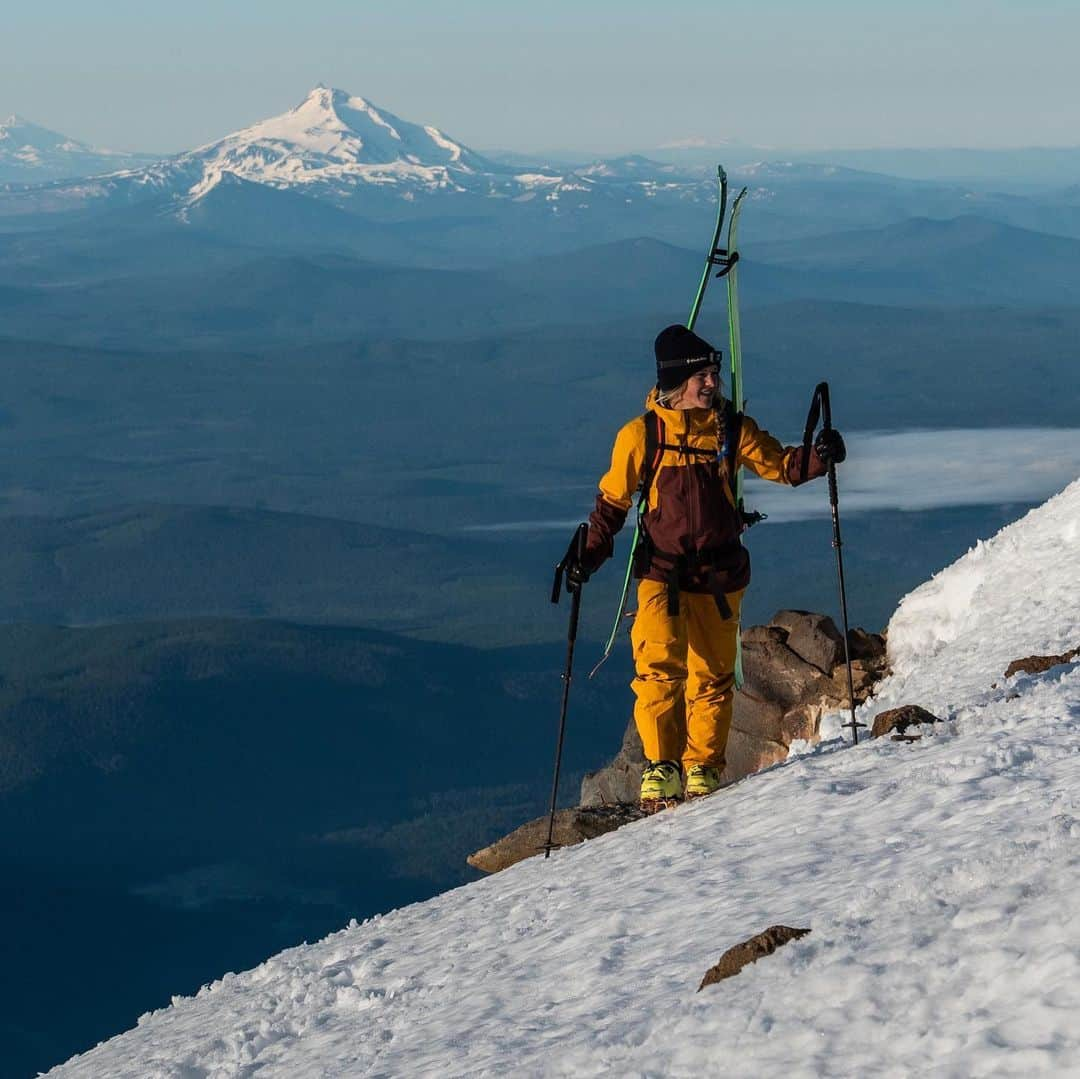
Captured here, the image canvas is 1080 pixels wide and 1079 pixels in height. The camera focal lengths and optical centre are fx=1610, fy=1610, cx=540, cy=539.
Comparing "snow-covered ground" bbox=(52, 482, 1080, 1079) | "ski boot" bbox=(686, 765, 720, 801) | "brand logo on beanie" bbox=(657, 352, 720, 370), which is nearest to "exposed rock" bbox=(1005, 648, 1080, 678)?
"snow-covered ground" bbox=(52, 482, 1080, 1079)

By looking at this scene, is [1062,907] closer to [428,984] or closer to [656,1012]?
[656,1012]

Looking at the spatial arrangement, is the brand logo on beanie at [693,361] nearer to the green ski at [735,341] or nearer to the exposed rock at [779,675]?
the green ski at [735,341]

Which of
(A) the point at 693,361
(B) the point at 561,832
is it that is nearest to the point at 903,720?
(A) the point at 693,361

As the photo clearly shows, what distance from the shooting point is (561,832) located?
1132 centimetres

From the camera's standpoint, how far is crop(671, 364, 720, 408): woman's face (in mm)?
9312

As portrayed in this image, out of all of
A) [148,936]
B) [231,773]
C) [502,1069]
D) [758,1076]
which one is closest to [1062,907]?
[758,1076]

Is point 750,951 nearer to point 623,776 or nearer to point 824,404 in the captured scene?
point 824,404

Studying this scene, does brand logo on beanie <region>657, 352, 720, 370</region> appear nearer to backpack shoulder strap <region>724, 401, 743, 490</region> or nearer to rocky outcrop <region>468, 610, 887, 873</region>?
backpack shoulder strap <region>724, 401, 743, 490</region>

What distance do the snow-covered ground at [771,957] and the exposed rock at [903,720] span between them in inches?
6.3

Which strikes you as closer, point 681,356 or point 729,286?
point 681,356

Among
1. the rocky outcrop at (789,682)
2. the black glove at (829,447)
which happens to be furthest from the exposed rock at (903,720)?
the rocky outcrop at (789,682)

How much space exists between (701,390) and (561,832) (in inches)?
142

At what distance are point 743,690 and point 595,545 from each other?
493 cm

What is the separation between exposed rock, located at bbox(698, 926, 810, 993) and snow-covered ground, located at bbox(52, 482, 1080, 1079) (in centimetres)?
9
